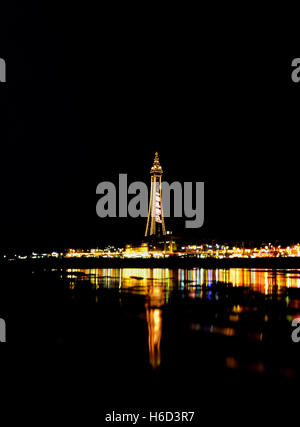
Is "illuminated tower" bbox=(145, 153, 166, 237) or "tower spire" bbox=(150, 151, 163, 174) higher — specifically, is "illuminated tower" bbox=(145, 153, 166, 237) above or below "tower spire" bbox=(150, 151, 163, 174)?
below

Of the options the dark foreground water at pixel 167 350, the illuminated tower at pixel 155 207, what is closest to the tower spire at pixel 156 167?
the illuminated tower at pixel 155 207

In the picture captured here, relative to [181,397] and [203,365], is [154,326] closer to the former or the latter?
[203,365]

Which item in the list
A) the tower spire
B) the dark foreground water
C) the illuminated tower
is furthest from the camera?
the tower spire

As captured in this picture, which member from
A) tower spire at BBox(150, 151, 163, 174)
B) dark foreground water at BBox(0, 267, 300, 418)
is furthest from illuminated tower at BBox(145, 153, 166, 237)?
dark foreground water at BBox(0, 267, 300, 418)

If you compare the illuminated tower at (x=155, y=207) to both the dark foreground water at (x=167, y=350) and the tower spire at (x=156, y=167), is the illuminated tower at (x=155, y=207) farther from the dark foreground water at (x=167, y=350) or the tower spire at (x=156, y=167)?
the dark foreground water at (x=167, y=350)

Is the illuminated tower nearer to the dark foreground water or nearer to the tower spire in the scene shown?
the tower spire
